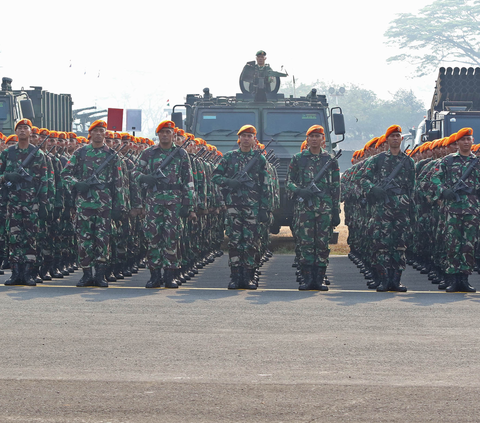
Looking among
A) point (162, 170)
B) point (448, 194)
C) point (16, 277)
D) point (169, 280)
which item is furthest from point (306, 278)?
point (16, 277)

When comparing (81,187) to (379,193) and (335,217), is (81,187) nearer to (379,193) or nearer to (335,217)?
(335,217)

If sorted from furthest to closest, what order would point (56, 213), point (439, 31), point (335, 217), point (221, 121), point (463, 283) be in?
point (439, 31), point (221, 121), point (56, 213), point (335, 217), point (463, 283)

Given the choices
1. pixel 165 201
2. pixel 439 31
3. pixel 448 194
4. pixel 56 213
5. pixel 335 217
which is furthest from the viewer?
pixel 439 31

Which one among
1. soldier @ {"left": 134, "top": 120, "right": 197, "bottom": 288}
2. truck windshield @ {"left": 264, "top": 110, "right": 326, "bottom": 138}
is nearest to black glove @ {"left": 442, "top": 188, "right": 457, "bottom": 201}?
soldier @ {"left": 134, "top": 120, "right": 197, "bottom": 288}

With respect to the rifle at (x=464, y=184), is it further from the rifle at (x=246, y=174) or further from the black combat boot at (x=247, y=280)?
the black combat boot at (x=247, y=280)

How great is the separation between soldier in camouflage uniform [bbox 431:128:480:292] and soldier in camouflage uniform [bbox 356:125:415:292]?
0.36 m

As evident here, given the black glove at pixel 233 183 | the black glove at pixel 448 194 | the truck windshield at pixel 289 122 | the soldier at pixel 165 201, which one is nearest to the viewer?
the black glove at pixel 448 194

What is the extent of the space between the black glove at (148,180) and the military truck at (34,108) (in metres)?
7.01

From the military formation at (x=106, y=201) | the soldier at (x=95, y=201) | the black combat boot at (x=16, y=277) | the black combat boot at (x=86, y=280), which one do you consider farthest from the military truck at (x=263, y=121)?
the black combat boot at (x=16, y=277)

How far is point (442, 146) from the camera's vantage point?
1163 cm

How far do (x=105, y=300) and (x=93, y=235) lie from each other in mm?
1403

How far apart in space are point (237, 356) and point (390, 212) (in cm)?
433

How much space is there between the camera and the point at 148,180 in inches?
396

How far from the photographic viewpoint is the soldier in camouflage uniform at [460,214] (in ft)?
32.6
